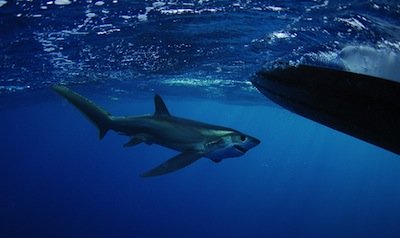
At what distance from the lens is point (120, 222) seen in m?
53.5

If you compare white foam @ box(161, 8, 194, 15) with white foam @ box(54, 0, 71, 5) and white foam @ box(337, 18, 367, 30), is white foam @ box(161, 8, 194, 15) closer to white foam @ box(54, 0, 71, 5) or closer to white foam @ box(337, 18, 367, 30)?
white foam @ box(54, 0, 71, 5)

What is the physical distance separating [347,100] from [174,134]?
14.9 feet

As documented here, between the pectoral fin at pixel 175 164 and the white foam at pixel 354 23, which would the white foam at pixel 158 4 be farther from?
the pectoral fin at pixel 175 164

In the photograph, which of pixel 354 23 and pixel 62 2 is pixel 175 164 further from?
pixel 354 23

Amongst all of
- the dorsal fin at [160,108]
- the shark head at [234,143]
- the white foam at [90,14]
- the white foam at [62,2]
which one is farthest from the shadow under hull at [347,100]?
the white foam at [90,14]

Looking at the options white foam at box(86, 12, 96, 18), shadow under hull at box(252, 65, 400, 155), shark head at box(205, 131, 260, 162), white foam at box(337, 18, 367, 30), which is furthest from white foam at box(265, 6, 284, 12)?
shadow under hull at box(252, 65, 400, 155)

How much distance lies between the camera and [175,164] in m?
5.62

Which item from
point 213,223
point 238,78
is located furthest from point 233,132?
point 213,223

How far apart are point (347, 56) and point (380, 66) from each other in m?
1.24

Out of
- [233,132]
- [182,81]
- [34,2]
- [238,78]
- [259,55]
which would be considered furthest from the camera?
[182,81]

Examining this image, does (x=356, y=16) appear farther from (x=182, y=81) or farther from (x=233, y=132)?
(x=182, y=81)

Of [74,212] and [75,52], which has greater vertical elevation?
[75,52]

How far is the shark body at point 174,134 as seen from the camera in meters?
5.96

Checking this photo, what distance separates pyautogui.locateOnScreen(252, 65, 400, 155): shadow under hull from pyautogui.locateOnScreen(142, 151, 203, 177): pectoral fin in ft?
10.4
